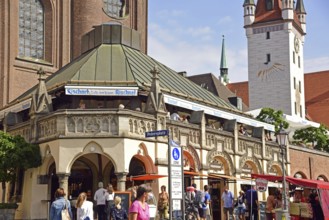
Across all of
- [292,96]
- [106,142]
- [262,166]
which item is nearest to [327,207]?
[106,142]

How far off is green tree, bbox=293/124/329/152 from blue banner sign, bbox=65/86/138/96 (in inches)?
1440

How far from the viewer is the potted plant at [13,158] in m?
31.4

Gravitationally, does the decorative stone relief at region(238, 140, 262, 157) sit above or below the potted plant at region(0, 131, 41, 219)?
above

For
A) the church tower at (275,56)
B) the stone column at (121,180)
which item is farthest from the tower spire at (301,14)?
the stone column at (121,180)

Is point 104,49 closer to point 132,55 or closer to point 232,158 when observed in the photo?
point 132,55

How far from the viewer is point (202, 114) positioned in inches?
1394

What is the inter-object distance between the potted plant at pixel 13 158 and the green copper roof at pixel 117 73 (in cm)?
323

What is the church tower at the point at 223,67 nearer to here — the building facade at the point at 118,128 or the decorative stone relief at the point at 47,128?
the building facade at the point at 118,128

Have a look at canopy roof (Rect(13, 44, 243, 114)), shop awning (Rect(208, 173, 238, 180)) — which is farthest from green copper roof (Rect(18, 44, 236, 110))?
shop awning (Rect(208, 173, 238, 180))

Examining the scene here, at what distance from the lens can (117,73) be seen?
35.1 metres

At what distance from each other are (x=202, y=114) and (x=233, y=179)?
11.8 ft

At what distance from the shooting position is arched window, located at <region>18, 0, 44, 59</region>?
165ft

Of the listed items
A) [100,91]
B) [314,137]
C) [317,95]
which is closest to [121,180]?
[100,91]

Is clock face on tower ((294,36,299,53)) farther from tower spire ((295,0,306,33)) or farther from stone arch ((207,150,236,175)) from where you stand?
stone arch ((207,150,236,175))
